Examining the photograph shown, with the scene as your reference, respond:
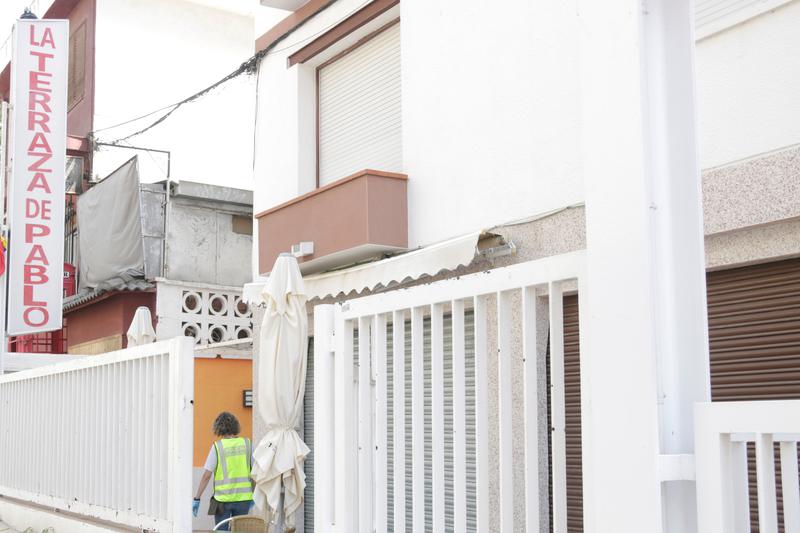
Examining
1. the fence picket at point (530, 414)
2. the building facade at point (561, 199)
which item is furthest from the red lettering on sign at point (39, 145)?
the fence picket at point (530, 414)

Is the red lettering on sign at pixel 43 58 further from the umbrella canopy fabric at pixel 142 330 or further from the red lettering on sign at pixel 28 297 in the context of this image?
the umbrella canopy fabric at pixel 142 330

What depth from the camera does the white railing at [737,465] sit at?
116 inches

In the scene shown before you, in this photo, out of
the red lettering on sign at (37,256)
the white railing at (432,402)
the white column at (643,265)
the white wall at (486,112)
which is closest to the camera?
the white column at (643,265)

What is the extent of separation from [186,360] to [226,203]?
13.0m

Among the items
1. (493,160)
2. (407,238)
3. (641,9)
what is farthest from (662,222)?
(407,238)

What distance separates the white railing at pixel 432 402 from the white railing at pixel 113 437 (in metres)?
1.92

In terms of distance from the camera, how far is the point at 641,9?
3248mm

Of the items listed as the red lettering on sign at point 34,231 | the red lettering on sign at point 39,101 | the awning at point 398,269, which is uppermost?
the red lettering on sign at point 39,101

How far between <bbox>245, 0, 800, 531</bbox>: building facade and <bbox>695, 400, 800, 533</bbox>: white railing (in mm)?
132

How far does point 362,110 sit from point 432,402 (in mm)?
8199

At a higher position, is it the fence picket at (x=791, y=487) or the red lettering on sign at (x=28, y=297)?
the red lettering on sign at (x=28, y=297)

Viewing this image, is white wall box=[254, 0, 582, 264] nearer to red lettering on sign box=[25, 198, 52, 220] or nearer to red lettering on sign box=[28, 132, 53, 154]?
red lettering on sign box=[28, 132, 53, 154]

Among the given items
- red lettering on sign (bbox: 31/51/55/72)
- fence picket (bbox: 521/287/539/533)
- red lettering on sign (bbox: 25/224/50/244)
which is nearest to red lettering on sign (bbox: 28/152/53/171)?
red lettering on sign (bbox: 25/224/50/244)

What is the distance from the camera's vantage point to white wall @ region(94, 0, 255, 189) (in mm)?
22016
